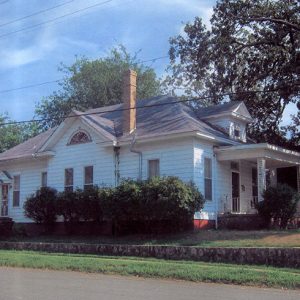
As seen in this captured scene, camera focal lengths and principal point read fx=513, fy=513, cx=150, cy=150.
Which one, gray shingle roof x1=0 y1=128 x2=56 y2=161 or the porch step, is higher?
gray shingle roof x1=0 y1=128 x2=56 y2=161

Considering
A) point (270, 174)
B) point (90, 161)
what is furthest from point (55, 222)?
point (270, 174)

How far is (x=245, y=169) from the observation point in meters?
26.8

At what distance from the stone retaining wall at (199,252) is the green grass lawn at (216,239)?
3.68 ft

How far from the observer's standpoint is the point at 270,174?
30078 millimetres

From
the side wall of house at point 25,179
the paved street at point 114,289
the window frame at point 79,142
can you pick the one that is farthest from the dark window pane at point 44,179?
the paved street at point 114,289

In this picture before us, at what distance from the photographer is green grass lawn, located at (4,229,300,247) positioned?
16828mm

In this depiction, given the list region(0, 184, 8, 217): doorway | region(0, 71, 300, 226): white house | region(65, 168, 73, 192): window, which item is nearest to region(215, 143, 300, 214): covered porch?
region(0, 71, 300, 226): white house

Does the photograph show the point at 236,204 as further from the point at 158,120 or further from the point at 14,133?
the point at 14,133

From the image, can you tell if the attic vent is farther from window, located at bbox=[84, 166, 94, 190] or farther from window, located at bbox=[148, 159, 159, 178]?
window, located at bbox=[84, 166, 94, 190]

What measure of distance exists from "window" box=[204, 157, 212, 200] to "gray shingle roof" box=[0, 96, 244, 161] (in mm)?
1367

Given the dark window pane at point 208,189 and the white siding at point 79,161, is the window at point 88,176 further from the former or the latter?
the dark window pane at point 208,189

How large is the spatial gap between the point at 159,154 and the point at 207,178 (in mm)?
2494

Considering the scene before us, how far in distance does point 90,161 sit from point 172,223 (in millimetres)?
6579

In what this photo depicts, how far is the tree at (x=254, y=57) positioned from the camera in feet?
92.4
